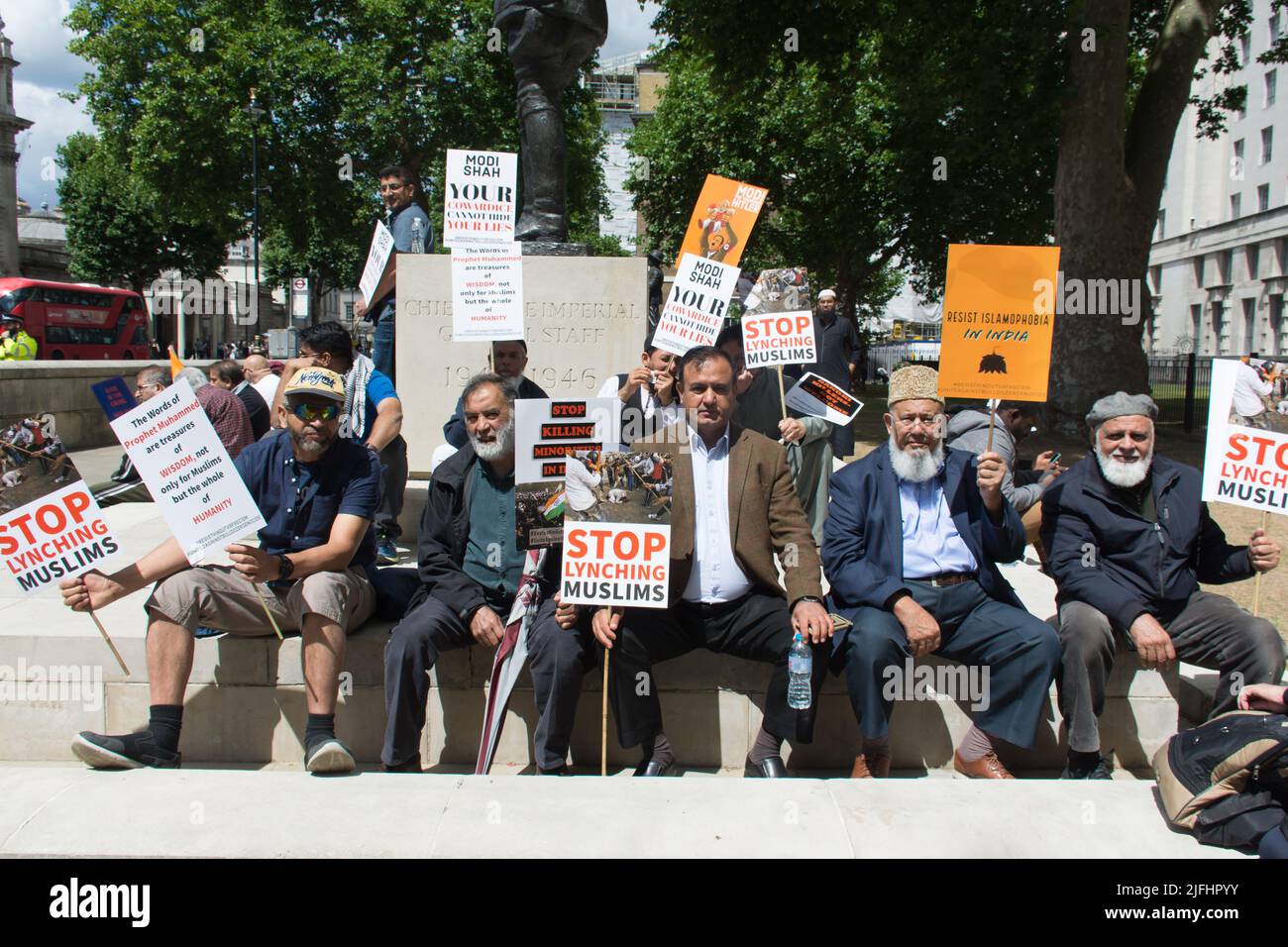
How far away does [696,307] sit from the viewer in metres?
5.99

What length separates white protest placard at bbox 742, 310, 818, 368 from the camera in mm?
5789

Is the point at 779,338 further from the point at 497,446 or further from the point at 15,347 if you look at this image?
the point at 15,347

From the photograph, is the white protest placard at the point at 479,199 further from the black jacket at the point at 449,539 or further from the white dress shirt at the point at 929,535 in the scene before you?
the white dress shirt at the point at 929,535

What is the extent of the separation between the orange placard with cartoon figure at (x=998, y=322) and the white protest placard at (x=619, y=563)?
1.62 meters

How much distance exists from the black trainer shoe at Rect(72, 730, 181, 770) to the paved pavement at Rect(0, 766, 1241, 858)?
0.13 metres

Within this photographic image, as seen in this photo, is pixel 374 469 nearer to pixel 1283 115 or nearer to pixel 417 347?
pixel 417 347

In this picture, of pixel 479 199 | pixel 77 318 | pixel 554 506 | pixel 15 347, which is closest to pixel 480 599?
pixel 554 506

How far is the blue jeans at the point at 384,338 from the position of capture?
8086mm

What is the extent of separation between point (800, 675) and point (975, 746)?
0.85 meters

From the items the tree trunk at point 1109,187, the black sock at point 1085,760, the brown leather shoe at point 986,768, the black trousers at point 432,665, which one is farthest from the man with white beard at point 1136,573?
the tree trunk at point 1109,187

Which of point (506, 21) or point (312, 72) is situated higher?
point (312, 72)

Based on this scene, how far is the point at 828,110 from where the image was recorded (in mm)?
18938
